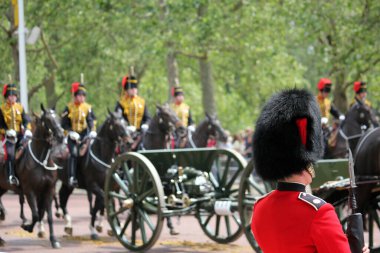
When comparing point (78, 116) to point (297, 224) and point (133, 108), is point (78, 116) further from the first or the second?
point (297, 224)

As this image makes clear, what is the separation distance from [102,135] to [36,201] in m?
1.53

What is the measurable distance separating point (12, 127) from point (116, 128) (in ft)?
4.95

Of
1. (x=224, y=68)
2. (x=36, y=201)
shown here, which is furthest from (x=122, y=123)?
(x=224, y=68)

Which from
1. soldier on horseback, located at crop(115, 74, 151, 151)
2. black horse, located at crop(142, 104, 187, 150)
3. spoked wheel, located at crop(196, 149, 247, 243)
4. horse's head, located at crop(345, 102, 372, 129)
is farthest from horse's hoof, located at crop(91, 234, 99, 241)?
horse's head, located at crop(345, 102, 372, 129)

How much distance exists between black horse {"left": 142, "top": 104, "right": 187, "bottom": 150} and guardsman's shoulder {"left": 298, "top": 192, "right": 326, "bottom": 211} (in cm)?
1074

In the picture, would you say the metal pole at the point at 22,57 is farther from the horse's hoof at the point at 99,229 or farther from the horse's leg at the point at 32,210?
the horse's leg at the point at 32,210

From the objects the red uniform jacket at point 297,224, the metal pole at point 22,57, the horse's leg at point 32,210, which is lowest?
the horse's leg at point 32,210

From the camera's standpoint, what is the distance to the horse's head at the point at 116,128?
42.0 feet

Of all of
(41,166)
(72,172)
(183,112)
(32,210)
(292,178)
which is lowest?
(32,210)

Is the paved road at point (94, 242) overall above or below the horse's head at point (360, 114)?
below

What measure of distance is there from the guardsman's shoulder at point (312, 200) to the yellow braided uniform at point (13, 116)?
31.1 feet

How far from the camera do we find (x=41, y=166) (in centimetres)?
1205

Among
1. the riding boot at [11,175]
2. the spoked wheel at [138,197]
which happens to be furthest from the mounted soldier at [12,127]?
the spoked wheel at [138,197]

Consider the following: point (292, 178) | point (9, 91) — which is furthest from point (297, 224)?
point (9, 91)
